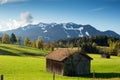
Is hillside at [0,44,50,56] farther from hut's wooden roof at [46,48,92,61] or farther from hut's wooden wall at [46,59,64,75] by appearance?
hut's wooden roof at [46,48,92,61]

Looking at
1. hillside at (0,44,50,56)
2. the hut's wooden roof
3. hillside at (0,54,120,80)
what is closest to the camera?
hillside at (0,54,120,80)

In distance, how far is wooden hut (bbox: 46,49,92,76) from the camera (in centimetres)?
6378

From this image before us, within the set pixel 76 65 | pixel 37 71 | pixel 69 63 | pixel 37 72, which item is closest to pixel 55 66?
pixel 69 63

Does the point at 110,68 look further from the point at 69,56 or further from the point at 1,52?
the point at 1,52

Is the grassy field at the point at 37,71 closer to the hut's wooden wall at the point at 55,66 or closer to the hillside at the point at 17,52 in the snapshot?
the hut's wooden wall at the point at 55,66

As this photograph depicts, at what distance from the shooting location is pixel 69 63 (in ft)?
211

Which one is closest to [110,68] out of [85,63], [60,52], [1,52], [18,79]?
[85,63]

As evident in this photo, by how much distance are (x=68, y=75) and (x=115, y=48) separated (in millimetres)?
137221

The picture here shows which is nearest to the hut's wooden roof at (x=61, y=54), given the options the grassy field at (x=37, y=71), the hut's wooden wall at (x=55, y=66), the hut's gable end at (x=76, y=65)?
the hut's gable end at (x=76, y=65)

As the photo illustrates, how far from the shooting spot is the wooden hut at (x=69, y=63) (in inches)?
2511

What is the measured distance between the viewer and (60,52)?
6719cm

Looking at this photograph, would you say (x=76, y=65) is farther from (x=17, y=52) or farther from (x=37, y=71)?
(x=17, y=52)

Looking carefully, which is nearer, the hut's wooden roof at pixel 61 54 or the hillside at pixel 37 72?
the hillside at pixel 37 72

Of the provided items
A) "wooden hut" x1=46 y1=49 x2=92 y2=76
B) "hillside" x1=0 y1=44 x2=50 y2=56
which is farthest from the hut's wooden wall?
"hillside" x1=0 y1=44 x2=50 y2=56
